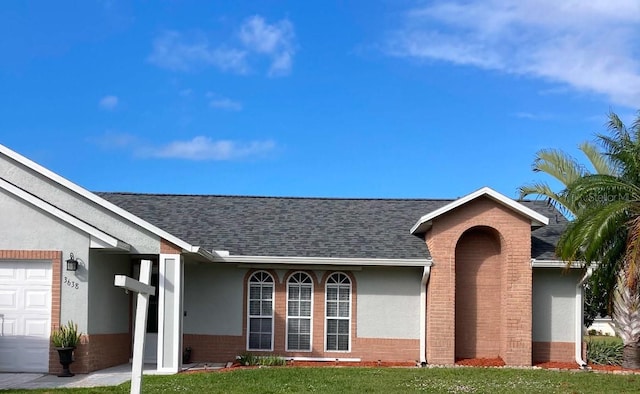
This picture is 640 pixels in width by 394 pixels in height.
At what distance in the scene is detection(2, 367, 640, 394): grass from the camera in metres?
13.6

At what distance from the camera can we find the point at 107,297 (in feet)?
57.1

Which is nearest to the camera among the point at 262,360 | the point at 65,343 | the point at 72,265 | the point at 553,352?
the point at 65,343

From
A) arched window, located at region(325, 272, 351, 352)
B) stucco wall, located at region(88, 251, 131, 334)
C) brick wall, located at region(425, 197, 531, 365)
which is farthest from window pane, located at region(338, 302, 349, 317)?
stucco wall, located at region(88, 251, 131, 334)

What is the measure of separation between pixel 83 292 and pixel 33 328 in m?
1.31

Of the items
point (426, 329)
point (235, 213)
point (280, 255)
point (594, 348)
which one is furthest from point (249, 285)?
point (594, 348)

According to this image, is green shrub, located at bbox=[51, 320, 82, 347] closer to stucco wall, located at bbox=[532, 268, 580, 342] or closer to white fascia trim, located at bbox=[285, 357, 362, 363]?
white fascia trim, located at bbox=[285, 357, 362, 363]

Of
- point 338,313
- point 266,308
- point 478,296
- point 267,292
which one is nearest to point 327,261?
point 338,313

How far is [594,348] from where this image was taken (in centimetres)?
2069

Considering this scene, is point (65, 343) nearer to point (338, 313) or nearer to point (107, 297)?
point (107, 297)

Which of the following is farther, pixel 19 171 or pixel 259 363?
pixel 259 363

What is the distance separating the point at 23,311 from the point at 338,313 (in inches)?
294

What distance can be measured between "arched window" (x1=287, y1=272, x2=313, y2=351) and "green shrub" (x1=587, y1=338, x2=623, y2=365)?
727cm

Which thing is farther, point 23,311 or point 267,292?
point 267,292

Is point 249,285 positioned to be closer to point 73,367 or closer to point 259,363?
point 259,363
